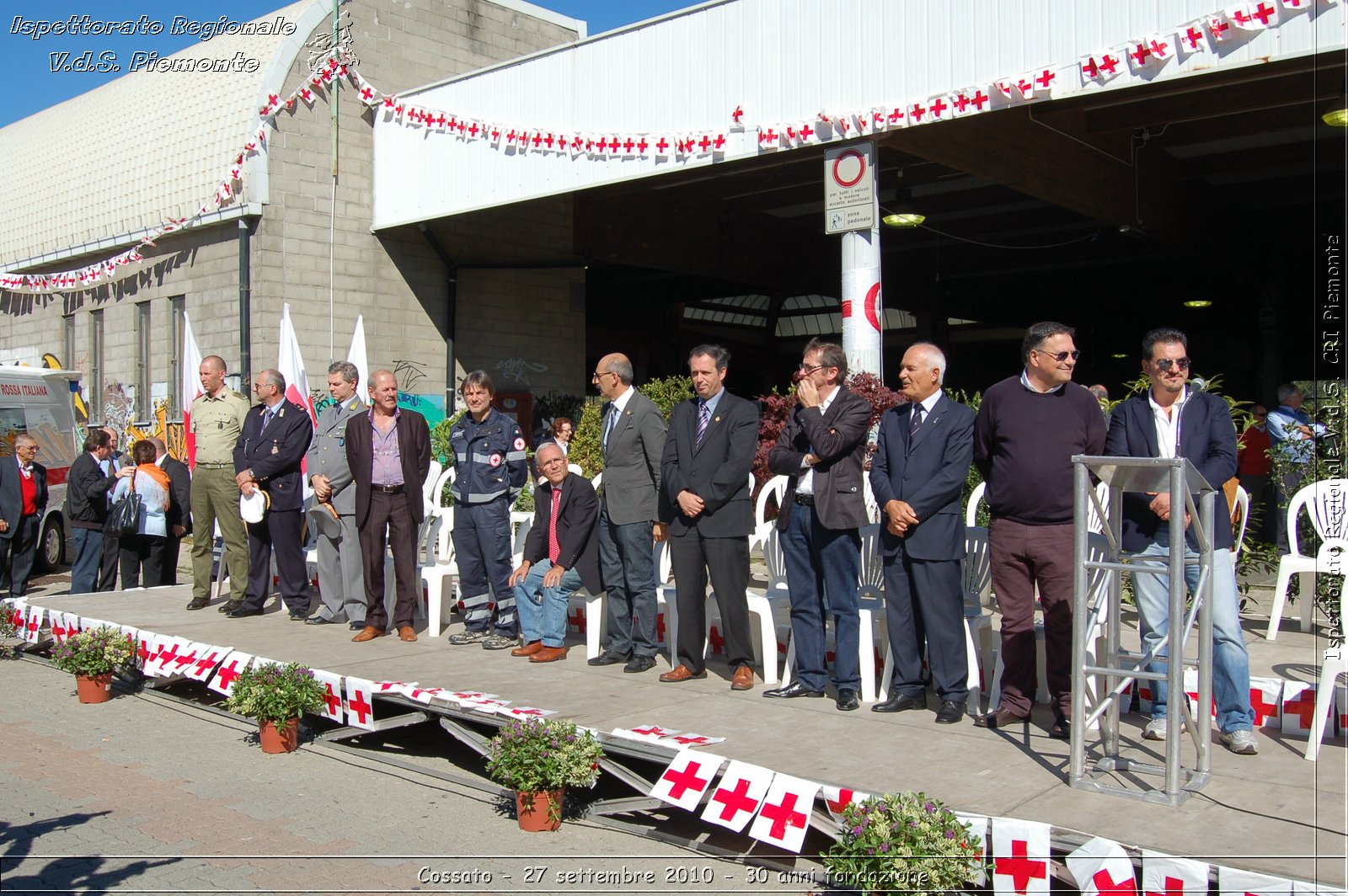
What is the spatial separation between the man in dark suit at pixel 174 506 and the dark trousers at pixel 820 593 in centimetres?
677

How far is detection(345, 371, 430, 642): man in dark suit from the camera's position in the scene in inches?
310

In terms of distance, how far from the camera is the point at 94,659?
7.48 meters

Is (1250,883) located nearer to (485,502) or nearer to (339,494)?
(485,502)

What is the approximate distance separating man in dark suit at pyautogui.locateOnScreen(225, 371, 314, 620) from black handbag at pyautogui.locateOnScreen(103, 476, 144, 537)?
174cm

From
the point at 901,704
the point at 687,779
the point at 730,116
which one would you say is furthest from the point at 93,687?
the point at 730,116

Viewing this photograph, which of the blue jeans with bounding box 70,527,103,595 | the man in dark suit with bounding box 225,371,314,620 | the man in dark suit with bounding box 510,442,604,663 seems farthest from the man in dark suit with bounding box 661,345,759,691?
the blue jeans with bounding box 70,527,103,595

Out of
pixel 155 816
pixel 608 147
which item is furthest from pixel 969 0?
pixel 155 816

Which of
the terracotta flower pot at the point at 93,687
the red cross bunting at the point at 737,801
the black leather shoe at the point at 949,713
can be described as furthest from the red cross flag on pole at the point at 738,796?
the terracotta flower pot at the point at 93,687

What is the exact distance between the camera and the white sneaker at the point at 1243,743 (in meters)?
4.72

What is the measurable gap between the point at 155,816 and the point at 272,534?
156 inches

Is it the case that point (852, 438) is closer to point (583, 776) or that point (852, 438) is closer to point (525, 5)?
point (583, 776)

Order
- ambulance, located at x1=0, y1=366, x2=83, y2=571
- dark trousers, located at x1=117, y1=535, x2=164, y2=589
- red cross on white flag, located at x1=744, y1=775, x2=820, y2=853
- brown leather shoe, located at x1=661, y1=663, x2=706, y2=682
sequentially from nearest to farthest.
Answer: red cross on white flag, located at x1=744, y1=775, x2=820, y2=853
brown leather shoe, located at x1=661, y1=663, x2=706, y2=682
dark trousers, located at x1=117, y1=535, x2=164, y2=589
ambulance, located at x1=0, y1=366, x2=83, y2=571

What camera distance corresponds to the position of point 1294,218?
2119 cm

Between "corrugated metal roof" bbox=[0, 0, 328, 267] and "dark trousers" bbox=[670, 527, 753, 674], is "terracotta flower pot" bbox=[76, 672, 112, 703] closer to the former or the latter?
"dark trousers" bbox=[670, 527, 753, 674]
